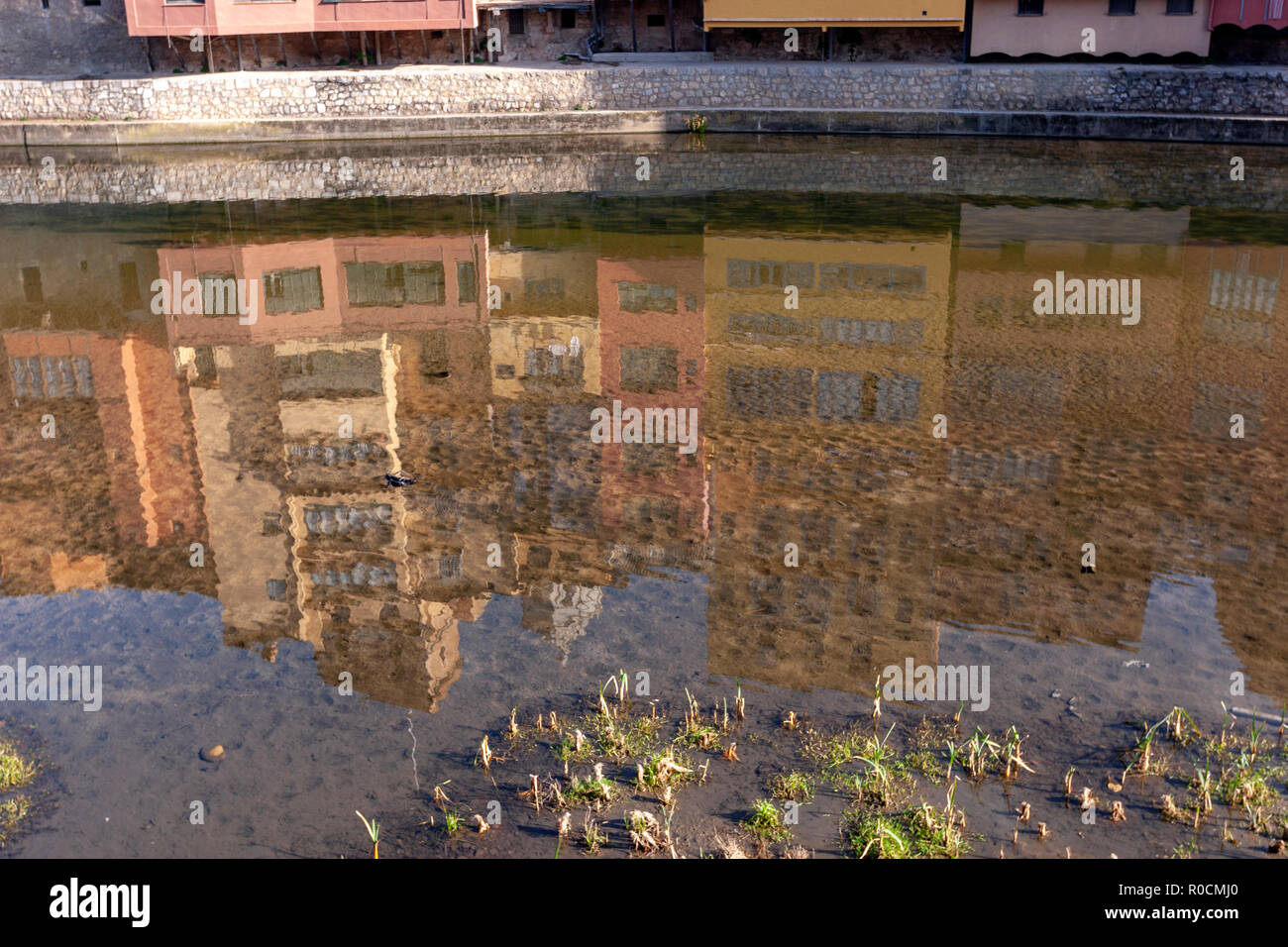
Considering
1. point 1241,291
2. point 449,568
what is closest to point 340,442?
point 449,568

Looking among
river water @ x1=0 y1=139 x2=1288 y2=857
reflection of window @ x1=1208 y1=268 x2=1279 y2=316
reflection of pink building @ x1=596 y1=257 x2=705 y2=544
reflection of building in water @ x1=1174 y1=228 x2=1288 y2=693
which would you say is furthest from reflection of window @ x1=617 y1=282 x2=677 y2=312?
reflection of window @ x1=1208 y1=268 x2=1279 y2=316

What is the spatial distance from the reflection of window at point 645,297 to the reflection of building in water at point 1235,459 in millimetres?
6707

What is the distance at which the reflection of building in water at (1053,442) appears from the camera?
29.7 feet

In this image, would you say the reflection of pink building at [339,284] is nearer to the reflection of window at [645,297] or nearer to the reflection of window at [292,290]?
the reflection of window at [292,290]

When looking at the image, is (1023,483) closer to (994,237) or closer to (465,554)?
(465,554)

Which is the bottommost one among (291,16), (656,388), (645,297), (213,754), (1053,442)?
(213,754)

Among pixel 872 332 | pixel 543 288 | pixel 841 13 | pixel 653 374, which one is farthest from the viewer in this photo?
pixel 841 13

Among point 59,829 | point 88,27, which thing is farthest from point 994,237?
point 88,27

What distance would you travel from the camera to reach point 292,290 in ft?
60.5

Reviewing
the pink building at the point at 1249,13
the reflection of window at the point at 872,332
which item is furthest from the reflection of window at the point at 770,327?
the pink building at the point at 1249,13

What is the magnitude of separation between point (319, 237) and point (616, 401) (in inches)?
417

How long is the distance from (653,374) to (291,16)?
99.8 feet

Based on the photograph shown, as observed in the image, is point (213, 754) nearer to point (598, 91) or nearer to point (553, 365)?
point (553, 365)

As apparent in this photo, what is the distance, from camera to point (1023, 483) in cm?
1097
